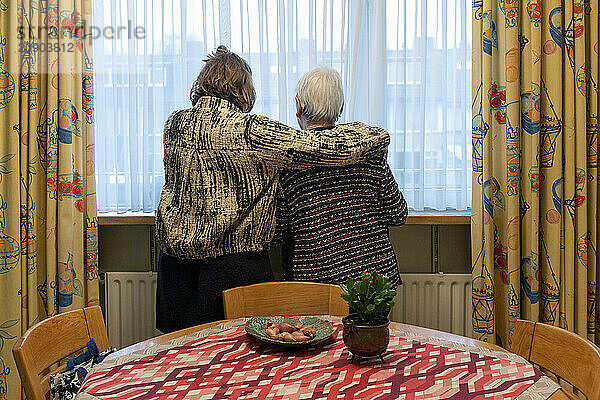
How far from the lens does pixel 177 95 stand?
279 cm

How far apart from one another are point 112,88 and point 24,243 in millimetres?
748

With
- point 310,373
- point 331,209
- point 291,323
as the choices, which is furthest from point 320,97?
point 310,373

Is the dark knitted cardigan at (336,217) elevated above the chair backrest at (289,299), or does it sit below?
above

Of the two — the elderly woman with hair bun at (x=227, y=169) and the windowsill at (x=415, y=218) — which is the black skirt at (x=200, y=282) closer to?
the elderly woman with hair bun at (x=227, y=169)

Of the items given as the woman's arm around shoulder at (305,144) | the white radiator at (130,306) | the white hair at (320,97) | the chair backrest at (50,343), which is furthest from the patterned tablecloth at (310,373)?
the white radiator at (130,306)

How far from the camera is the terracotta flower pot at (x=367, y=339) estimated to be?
1428 mm

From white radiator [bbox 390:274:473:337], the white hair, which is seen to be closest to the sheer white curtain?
white radiator [bbox 390:274:473:337]

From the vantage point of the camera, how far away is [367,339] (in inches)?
56.2

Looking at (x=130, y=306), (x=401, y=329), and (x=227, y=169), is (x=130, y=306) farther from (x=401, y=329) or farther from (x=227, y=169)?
(x=401, y=329)

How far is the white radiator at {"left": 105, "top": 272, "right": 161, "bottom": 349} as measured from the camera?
9.12 feet

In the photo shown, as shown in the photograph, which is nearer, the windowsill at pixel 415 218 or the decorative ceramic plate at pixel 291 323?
the decorative ceramic plate at pixel 291 323

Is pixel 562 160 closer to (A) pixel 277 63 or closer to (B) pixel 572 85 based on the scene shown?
(B) pixel 572 85

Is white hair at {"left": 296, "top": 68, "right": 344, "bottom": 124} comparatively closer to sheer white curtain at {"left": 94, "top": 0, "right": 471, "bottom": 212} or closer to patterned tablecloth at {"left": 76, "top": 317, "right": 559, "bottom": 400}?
sheer white curtain at {"left": 94, "top": 0, "right": 471, "bottom": 212}

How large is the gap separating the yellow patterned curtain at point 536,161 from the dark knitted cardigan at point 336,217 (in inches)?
21.5
